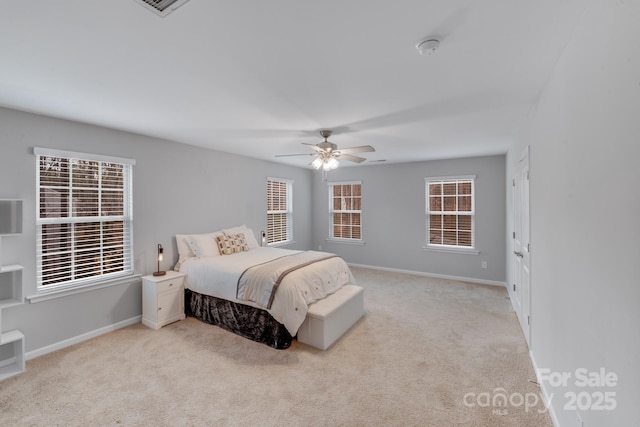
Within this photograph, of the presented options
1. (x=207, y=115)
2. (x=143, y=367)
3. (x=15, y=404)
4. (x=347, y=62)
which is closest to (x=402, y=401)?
(x=143, y=367)

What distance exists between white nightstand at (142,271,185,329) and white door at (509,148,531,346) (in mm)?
4128

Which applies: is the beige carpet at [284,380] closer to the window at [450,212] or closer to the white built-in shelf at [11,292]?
the white built-in shelf at [11,292]

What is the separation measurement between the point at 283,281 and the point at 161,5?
8.19 ft

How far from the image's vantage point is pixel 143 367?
2672 millimetres

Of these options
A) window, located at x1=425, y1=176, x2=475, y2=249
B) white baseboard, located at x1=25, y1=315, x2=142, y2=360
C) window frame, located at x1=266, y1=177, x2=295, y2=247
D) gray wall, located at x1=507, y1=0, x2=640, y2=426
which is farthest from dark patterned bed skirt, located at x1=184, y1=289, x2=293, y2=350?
window, located at x1=425, y1=176, x2=475, y2=249

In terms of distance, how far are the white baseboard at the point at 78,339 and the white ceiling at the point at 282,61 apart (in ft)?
7.96

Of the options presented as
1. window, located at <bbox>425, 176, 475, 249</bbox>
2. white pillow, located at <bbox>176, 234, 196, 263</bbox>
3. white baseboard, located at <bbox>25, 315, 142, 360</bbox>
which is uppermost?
window, located at <bbox>425, 176, 475, 249</bbox>

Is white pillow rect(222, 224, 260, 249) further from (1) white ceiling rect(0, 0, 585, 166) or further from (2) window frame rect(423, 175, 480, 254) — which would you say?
(2) window frame rect(423, 175, 480, 254)

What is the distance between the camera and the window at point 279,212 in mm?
6123

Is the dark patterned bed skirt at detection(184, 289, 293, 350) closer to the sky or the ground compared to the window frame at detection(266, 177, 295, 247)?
closer to the ground

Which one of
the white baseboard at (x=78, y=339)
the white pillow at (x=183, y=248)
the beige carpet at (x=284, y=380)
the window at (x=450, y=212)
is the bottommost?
the beige carpet at (x=284, y=380)

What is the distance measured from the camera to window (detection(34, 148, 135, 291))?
2992mm

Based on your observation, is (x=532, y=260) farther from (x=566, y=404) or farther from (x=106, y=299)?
(x=106, y=299)

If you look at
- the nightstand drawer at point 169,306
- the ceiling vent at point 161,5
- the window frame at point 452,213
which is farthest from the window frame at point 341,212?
the ceiling vent at point 161,5
